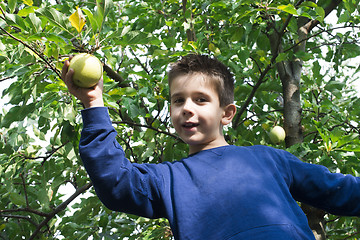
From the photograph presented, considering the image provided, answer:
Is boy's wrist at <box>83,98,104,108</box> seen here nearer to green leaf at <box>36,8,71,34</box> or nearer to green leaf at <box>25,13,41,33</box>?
green leaf at <box>36,8,71,34</box>

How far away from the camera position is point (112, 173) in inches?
46.9

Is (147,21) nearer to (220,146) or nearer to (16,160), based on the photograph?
(16,160)

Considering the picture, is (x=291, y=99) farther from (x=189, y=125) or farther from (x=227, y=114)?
(x=189, y=125)

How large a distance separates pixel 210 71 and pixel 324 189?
59cm

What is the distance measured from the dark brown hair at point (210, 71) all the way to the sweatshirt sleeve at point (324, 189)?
355 mm

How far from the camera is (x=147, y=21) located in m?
3.32

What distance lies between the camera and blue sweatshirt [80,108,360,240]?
3.92 feet

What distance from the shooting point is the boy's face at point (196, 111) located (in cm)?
144

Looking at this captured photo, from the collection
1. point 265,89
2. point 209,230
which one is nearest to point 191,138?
point 209,230

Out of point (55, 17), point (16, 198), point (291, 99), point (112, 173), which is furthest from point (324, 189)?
point (16, 198)

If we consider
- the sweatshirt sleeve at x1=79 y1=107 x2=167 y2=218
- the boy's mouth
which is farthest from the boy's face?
the sweatshirt sleeve at x1=79 y1=107 x2=167 y2=218

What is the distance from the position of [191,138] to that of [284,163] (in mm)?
337

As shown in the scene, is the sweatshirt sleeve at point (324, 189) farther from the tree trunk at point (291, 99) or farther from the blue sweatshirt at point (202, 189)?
the tree trunk at point (291, 99)

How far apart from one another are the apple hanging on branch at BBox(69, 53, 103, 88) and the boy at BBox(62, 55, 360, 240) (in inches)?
0.9
